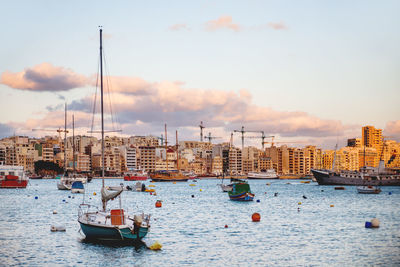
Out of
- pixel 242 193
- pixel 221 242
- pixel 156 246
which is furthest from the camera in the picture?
pixel 242 193

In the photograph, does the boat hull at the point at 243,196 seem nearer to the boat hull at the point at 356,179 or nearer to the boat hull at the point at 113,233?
the boat hull at the point at 113,233

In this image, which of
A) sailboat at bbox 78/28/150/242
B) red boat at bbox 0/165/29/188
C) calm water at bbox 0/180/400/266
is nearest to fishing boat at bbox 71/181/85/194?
red boat at bbox 0/165/29/188

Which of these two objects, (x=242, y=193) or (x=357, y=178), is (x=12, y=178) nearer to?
(x=242, y=193)

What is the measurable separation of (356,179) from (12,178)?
97.0m

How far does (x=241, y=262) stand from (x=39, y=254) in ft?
45.5

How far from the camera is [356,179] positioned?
6560 inches

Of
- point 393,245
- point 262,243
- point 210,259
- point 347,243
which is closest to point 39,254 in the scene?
point 210,259

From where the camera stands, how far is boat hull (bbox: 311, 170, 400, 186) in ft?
539

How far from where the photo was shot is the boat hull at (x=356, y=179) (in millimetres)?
164375

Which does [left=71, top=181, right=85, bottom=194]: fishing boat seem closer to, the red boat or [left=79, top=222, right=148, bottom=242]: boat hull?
the red boat

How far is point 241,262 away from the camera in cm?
3588

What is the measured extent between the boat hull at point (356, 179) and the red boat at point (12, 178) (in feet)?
288

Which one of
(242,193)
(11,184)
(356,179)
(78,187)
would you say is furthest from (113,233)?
(356,179)

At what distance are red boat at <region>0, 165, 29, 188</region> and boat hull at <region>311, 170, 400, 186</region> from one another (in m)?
87.7
